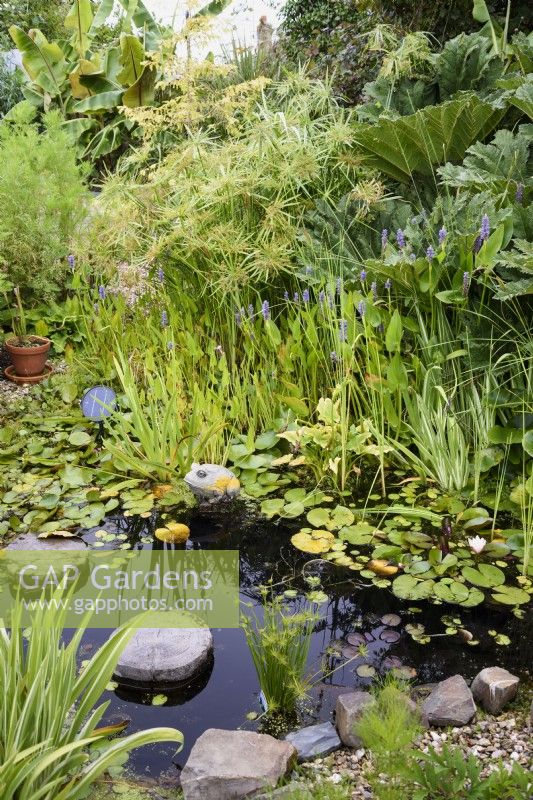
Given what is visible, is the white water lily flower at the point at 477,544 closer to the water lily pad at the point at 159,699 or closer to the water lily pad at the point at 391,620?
the water lily pad at the point at 391,620

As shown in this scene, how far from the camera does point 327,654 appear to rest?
2.67m

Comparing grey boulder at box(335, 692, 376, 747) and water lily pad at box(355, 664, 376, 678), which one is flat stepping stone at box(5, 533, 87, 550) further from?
grey boulder at box(335, 692, 376, 747)

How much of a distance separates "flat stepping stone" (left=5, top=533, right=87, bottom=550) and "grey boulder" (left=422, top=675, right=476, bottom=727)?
1.66 metres

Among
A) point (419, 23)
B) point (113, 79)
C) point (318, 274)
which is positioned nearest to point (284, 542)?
point (318, 274)

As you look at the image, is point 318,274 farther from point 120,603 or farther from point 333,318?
point 120,603

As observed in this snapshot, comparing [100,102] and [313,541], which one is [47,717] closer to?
[313,541]

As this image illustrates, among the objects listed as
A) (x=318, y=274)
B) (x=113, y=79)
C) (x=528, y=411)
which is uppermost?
(x=113, y=79)

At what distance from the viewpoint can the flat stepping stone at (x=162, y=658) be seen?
99.0 inches

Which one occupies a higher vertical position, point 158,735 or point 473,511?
point 158,735

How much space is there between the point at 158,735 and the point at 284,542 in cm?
140

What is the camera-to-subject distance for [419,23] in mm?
6461

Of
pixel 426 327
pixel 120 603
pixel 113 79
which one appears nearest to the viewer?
pixel 120 603

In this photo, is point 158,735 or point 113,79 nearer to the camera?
point 158,735

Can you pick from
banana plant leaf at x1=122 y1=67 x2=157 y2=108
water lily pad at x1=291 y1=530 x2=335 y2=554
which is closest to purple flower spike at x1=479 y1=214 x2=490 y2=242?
water lily pad at x1=291 y1=530 x2=335 y2=554
